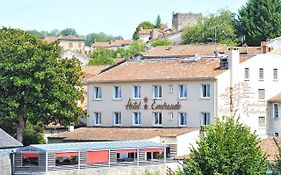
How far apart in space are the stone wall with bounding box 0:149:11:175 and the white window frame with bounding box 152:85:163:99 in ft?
58.0

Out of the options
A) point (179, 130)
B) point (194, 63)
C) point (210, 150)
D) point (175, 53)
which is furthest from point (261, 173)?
point (175, 53)

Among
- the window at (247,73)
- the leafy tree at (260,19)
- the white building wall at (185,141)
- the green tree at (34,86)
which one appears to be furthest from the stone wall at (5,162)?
the leafy tree at (260,19)

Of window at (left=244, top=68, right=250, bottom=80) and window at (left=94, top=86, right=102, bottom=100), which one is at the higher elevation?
window at (left=244, top=68, right=250, bottom=80)

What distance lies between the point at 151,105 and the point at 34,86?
10.3 meters

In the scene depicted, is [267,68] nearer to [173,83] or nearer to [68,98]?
[173,83]

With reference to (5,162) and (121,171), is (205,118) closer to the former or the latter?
(121,171)

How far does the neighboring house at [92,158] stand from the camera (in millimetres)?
59875

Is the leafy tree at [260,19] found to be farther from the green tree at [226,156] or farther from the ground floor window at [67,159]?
the green tree at [226,156]

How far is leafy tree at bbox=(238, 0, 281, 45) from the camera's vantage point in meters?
113

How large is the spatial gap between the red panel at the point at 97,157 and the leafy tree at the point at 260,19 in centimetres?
5434

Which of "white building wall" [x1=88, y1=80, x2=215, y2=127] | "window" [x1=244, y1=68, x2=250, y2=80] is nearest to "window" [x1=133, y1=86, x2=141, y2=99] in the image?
"white building wall" [x1=88, y1=80, x2=215, y2=127]

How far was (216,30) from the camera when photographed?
406ft

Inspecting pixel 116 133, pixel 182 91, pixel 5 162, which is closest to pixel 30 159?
pixel 5 162

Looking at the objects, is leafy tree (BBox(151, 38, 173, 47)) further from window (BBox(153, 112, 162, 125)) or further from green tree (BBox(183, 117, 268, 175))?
green tree (BBox(183, 117, 268, 175))
